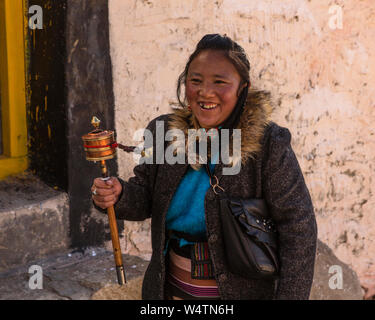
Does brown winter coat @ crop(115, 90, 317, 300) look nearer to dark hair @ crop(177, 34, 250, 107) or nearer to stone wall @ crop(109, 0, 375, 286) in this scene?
dark hair @ crop(177, 34, 250, 107)

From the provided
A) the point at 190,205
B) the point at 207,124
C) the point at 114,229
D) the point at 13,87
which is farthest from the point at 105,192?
the point at 13,87

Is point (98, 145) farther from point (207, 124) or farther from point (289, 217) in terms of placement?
point (289, 217)

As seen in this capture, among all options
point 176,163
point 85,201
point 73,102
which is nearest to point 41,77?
point 73,102

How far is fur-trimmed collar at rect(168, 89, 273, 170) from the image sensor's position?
172 centimetres

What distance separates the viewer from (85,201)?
2551mm

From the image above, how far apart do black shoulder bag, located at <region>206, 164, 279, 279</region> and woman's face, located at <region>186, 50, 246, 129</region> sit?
310 millimetres

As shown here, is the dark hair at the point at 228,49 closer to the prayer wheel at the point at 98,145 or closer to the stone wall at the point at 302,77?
the prayer wheel at the point at 98,145

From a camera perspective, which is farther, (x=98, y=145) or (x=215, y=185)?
(x=215, y=185)

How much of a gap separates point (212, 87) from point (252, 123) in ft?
0.65

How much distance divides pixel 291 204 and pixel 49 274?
4.21 ft

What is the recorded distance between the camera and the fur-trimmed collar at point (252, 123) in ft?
5.66

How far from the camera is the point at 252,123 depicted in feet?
5.72

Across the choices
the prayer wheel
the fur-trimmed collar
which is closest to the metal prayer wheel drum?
the prayer wheel

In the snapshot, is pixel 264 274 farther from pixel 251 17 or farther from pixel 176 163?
pixel 251 17
